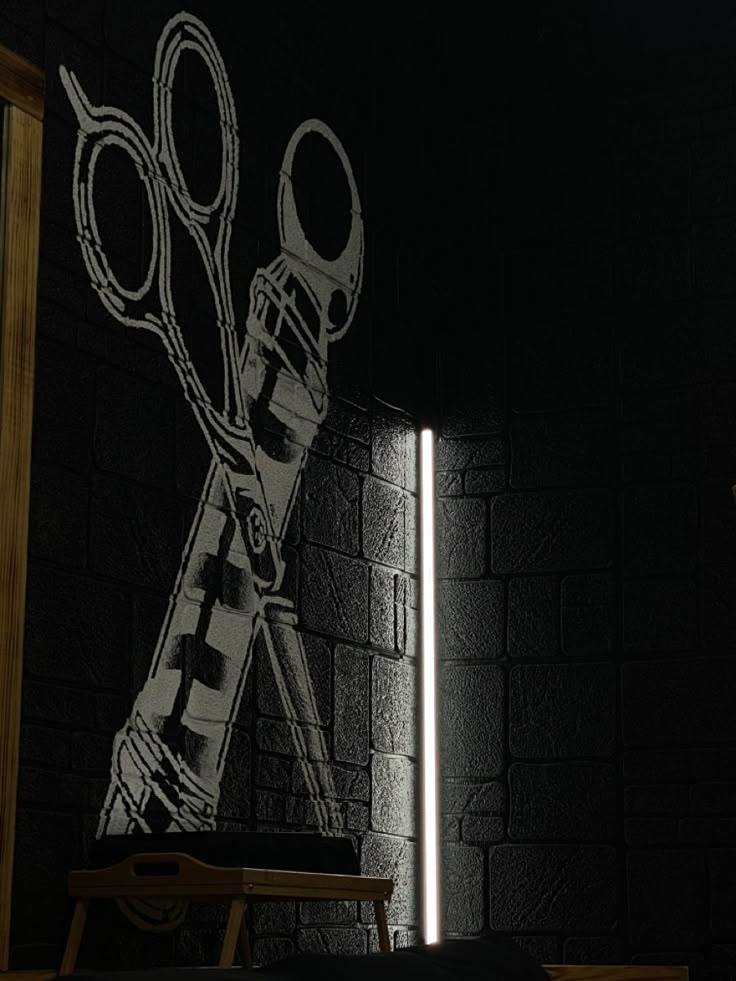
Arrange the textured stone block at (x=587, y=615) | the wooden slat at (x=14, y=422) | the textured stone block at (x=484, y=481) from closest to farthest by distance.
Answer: the wooden slat at (x=14, y=422) → the textured stone block at (x=587, y=615) → the textured stone block at (x=484, y=481)

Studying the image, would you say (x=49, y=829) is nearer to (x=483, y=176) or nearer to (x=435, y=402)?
(x=435, y=402)

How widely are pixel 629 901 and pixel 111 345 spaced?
2.22 m

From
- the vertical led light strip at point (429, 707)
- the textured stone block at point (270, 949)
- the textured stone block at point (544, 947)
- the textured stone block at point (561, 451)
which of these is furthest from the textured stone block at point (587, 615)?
the textured stone block at point (270, 949)

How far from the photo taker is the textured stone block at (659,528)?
470 centimetres

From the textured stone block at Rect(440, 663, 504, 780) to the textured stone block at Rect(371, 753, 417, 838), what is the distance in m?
0.16

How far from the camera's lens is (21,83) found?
130 inches

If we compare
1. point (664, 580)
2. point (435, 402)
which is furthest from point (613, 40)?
point (664, 580)

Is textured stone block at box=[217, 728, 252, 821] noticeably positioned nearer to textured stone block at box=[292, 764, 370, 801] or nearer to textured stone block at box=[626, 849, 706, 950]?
textured stone block at box=[292, 764, 370, 801]

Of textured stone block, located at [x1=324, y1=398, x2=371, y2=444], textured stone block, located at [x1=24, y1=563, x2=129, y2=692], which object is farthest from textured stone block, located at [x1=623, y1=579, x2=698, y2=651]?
textured stone block, located at [x1=24, y1=563, x2=129, y2=692]

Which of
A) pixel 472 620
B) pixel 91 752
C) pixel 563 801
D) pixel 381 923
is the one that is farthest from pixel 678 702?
pixel 91 752

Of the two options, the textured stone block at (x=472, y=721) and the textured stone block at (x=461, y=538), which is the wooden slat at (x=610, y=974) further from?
the textured stone block at (x=461, y=538)

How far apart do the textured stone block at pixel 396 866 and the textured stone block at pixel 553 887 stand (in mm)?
246

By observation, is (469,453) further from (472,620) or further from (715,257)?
(715,257)

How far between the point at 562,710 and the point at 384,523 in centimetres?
77
